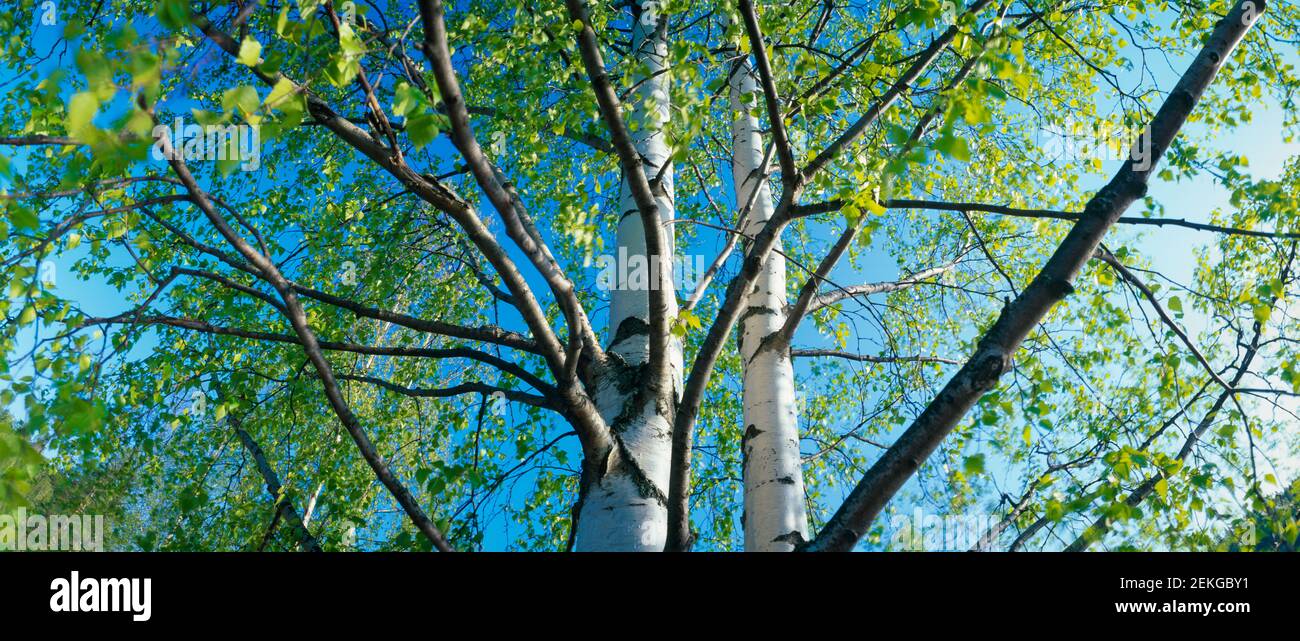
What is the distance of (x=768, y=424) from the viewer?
12.5ft

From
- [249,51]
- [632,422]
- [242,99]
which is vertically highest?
[249,51]

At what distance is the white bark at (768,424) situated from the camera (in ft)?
11.5

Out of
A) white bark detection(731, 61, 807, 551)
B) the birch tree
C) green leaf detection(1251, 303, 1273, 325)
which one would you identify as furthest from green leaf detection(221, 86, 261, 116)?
green leaf detection(1251, 303, 1273, 325)

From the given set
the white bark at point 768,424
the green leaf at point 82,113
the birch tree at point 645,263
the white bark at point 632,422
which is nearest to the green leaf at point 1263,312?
the birch tree at point 645,263

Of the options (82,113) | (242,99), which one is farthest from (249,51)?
(82,113)

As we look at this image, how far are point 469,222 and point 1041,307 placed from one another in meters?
1.82

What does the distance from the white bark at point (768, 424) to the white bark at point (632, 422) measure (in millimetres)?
402

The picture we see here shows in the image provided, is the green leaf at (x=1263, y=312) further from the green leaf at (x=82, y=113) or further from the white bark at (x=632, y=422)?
the green leaf at (x=82, y=113)

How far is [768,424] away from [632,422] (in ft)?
2.58

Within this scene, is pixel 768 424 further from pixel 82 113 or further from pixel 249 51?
pixel 82 113

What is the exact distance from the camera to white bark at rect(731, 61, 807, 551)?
3.52 meters
